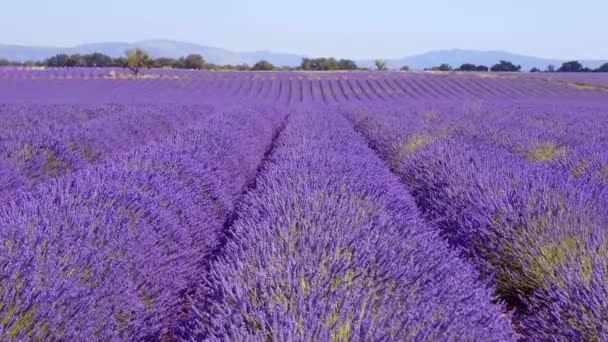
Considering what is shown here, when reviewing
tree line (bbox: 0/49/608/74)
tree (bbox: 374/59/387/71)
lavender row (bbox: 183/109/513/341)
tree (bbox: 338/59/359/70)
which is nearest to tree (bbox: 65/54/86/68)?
tree line (bbox: 0/49/608/74)

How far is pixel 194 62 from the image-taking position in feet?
201

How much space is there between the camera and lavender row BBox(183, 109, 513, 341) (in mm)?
1839

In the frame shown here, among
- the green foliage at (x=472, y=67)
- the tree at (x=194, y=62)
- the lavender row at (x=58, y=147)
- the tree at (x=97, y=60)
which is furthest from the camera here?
the tree at (x=97, y=60)

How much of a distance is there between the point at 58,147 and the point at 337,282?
4.81 meters

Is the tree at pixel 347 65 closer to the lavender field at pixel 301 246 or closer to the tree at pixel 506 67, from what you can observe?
the tree at pixel 506 67

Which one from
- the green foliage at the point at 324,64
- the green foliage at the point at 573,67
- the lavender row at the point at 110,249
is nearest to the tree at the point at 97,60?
the green foliage at the point at 324,64

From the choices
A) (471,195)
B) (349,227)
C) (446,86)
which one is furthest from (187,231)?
(446,86)

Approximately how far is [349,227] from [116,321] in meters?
1.07

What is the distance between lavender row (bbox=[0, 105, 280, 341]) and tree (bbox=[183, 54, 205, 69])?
57351 millimetres

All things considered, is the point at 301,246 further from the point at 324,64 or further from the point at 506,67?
the point at 506,67

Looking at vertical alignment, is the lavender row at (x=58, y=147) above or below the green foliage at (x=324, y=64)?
above

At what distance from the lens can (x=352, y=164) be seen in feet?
16.5

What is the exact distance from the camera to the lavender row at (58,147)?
17.8ft

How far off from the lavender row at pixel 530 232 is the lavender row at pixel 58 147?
128 inches
